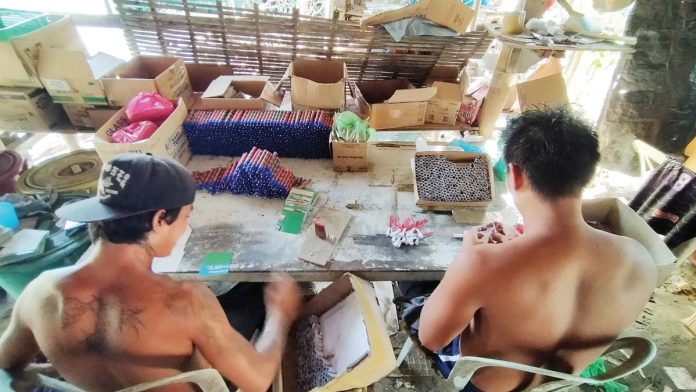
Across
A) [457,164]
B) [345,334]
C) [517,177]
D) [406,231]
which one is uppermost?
[517,177]

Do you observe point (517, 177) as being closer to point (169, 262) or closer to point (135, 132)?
point (169, 262)

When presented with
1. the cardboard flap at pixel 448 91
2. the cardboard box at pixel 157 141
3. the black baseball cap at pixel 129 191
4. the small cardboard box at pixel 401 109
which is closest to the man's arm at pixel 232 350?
the black baseball cap at pixel 129 191

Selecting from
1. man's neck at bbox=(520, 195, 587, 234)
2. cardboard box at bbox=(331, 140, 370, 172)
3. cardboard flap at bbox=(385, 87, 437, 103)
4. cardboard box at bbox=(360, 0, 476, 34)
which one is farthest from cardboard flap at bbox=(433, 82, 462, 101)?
man's neck at bbox=(520, 195, 587, 234)

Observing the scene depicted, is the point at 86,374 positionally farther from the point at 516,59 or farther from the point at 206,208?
the point at 516,59

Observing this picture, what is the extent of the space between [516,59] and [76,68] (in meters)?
2.94

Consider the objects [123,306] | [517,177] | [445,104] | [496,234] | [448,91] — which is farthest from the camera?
[448,91]

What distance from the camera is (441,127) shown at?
271 cm

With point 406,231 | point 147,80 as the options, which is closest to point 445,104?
Result: point 406,231

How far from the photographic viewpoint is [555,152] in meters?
1.21

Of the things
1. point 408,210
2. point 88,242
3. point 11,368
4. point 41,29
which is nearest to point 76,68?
point 41,29

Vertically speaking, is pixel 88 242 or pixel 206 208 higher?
pixel 206 208

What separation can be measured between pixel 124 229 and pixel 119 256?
88 millimetres

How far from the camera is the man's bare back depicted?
1147 millimetres

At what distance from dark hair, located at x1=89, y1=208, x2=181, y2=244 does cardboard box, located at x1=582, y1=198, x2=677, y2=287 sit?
207 cm
